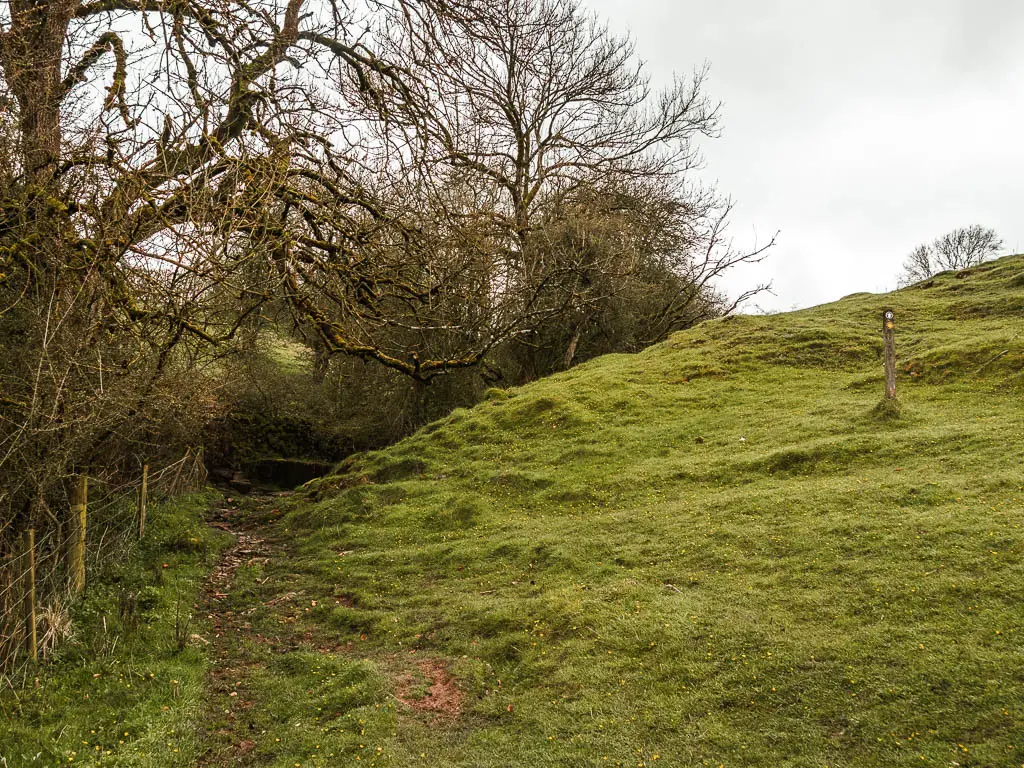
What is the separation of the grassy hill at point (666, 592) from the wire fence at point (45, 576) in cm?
180

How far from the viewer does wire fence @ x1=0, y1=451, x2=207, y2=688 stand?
6.67 metres

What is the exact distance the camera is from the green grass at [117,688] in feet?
19.1

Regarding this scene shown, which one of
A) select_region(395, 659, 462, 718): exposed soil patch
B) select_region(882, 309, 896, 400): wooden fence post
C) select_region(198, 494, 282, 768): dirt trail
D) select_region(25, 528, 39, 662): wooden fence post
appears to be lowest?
select_region(395, 659, 462, 718): exposed soil patch

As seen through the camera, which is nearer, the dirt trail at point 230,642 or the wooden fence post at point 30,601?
the dirt trail at point 230,642

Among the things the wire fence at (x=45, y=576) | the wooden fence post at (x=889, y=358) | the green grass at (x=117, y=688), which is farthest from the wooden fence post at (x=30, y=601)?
the wooden fence post at (x=889, y=358)

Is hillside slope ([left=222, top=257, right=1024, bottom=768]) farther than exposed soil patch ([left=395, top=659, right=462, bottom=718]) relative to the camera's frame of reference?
No

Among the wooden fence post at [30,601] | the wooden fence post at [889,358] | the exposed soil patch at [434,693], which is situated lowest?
the exposed soil patch at [434,693]

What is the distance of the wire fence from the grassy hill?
1801mm

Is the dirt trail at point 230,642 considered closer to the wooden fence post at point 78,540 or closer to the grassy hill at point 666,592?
the grassy hill at point 666,592

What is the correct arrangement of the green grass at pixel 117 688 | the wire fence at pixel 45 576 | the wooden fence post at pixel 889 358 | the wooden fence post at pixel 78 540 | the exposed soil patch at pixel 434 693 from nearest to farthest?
the green grass at pixel 117 688 < the wire fence at pixel 45 576 < the exposed soil patch at pixel 434 693 < the wooden fence post at pixel 78 540 < the wooden fence post at pixel 889 358

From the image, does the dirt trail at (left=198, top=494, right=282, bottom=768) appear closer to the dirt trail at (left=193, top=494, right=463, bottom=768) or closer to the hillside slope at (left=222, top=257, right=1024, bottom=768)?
the dirt trail at (left=193, top=494, right=463, bottom=768)

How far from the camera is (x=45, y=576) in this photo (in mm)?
7723

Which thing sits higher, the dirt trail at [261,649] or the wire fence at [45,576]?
the wire fence at [45,576]

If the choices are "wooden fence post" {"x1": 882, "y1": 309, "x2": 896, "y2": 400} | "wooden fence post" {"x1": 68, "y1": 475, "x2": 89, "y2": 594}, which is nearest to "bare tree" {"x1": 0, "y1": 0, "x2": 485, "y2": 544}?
"wooden fence post" {"x1": 68, "y1": 475, "x2": 89, "y2": 594}
